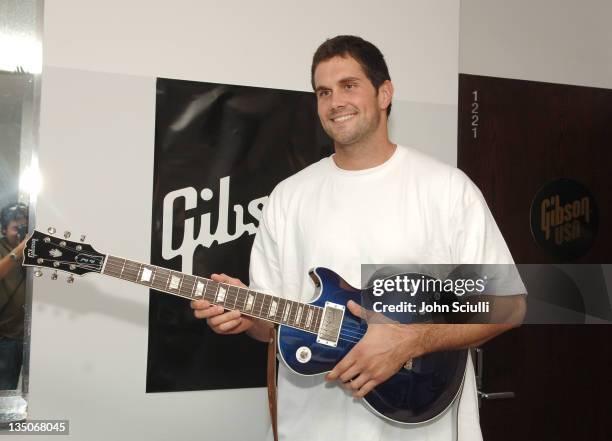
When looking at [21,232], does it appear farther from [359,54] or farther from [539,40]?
[539,40]

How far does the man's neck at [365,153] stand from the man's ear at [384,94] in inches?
4.4

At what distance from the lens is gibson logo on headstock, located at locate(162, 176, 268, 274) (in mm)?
2078

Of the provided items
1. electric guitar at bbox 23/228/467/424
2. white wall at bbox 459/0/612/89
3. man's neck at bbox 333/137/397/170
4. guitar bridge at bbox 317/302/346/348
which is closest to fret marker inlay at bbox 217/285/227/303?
electric guitar at bbox 23/228/467/424

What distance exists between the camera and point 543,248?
2.61 m

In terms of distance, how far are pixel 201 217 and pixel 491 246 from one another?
3.40 feet

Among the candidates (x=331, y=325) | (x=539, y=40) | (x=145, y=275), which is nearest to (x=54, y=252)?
(x=145, y=275)

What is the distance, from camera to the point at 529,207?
2598 millimetres

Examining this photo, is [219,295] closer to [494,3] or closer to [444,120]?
[444,120]

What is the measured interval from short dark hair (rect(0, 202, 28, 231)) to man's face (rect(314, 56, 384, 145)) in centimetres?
103

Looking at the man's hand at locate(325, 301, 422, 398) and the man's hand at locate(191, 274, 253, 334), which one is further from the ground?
the man's hand at locate(191, 274, 253, 334)

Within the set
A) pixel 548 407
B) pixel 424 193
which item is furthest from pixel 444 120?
pixel 548 407

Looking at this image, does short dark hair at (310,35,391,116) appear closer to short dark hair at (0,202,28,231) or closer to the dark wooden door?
the dark wooden door

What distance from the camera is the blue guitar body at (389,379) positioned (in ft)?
5.00

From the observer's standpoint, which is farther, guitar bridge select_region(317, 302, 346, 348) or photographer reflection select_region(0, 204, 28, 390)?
photographer reflection select_region(0, 204, 28, 390)
